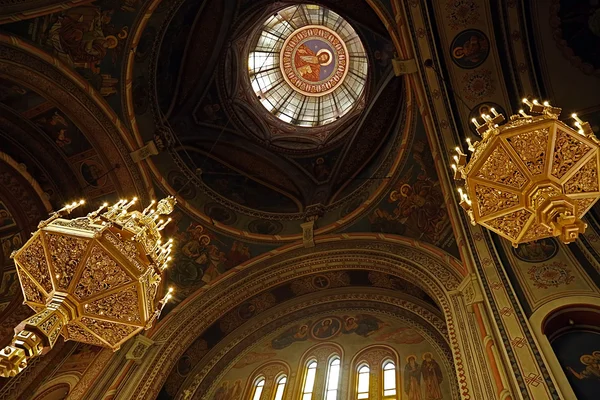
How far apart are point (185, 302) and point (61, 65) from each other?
597cm

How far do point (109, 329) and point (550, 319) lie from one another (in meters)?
6.02

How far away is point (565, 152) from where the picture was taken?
4797mm

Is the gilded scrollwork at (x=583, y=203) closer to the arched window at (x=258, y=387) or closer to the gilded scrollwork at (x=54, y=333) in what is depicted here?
the gilded scrollwork at (x=54, y=333)

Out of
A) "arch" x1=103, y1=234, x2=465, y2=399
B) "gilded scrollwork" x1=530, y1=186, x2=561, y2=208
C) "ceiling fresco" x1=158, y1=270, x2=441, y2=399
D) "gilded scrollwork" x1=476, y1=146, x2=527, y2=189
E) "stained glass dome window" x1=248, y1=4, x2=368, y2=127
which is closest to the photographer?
"gilded scrollwork" x1=530, y1=186, x2=561, y2=208

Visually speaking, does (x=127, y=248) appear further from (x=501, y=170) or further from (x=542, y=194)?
(x=542, y=194)

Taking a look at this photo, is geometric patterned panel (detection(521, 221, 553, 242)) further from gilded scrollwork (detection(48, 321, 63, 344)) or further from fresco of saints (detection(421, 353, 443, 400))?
gilded scrollwork (detection(48, 321, 63, 344))

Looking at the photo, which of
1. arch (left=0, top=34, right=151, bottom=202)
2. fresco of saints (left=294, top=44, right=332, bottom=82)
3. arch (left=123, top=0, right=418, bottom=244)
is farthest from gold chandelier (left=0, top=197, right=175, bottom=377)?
fresco of saints (left=294, top=44, right=332, bottom=82)

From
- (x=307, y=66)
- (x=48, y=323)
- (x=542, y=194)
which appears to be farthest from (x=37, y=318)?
(x=307, y=66)

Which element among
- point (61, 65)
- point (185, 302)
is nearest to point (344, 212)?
point (185, 302)

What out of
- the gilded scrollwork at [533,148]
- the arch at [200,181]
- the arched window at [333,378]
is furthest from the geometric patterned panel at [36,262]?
the gilded scrollwork at [533,148]

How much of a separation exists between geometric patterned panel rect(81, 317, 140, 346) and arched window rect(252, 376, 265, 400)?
3.82 m

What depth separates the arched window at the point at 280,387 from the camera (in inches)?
333

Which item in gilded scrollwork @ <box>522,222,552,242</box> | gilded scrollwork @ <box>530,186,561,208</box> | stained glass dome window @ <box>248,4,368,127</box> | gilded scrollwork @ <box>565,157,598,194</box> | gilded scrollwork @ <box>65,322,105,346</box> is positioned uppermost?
stained glass dome window @ <box>248,4,368,127</box>

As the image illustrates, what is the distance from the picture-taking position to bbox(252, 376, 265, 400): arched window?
8711 mm
